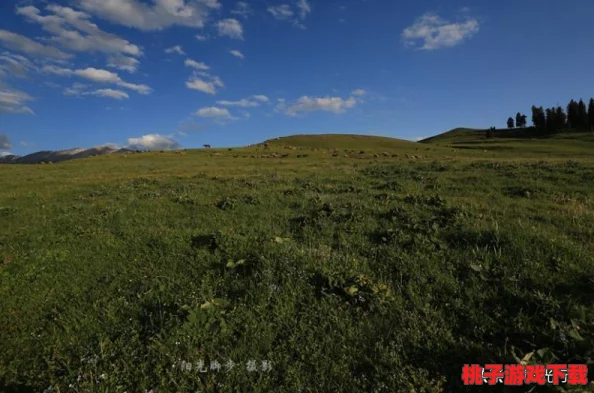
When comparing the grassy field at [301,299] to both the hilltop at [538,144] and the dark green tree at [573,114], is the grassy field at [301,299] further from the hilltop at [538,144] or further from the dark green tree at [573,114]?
the dark green tree at [573,114]

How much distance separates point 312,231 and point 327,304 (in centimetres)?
378

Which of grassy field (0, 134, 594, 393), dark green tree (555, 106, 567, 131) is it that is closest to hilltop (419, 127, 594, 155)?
dark green tree (555, 106, 567, 131)

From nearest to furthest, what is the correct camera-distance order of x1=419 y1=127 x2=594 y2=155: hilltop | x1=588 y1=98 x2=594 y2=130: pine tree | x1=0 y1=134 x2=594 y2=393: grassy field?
x1=0 y1=134 x2=594 y2=393: grassy field
x1=419 y1=127 x2=594 y2=155: hilltop
x1=588 y1=98 x2=594 y2=130: pine tree

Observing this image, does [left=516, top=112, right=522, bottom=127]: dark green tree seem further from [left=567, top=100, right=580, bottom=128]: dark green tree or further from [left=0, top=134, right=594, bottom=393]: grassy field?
[left=0, top=134, right=594, bottom=393]: grassy field

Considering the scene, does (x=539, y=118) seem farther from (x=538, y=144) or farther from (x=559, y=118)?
(x=538, y=144)

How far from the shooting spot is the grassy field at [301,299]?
530cm

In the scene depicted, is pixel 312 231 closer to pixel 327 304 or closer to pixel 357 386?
pixel 327 304

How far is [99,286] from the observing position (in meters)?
7.96

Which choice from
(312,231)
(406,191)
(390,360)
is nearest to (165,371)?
(390,360)

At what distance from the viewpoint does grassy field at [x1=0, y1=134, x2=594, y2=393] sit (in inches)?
209

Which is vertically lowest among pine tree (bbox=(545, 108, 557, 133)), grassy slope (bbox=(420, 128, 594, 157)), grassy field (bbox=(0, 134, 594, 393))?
grassy field (bbox=(0, 134, 594, 393))

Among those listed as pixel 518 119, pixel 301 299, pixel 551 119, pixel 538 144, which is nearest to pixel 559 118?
pixel 551 119

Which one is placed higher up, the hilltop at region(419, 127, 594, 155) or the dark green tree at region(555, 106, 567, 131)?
the dark green tree at region(555, 106, 567, 131)

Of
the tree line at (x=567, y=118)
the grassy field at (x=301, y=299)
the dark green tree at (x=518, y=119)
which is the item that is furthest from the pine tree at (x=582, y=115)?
the grassy field at (x=301, y=299)
